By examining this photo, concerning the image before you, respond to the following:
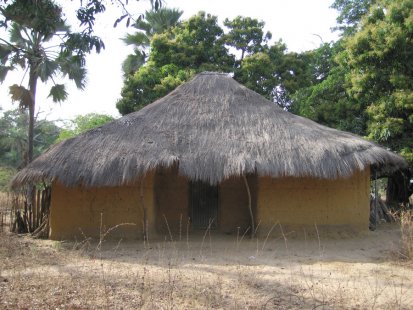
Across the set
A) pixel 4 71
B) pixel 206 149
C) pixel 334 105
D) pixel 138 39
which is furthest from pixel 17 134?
pixel 206 149

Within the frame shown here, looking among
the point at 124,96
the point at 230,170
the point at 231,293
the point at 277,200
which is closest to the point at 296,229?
the point at 277,200

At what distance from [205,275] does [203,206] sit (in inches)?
188

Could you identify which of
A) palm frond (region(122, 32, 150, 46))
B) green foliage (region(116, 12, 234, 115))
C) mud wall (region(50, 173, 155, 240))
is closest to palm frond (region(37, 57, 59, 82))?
green foliage (region(116, 12, 234, 115))

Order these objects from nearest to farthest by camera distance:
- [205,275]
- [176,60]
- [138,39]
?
[205,275], [176,60], [138,39]

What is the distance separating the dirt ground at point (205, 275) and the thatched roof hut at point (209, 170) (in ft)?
2.22

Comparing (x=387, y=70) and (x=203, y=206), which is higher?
(x=387, y=70)

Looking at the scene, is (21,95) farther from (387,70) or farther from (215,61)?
(387,70)

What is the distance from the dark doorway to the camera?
1127 centimetres

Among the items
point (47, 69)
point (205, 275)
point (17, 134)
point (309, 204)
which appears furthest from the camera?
point (17, 134)

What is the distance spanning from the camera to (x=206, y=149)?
377 inches

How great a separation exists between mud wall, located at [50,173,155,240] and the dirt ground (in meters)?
0.44

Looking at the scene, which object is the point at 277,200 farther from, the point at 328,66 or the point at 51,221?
the point at 328,66

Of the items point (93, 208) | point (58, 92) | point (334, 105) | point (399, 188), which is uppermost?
point (58, 92)

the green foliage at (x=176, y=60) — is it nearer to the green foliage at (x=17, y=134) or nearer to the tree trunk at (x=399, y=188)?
the tree trunk at (x=399, y=188)
